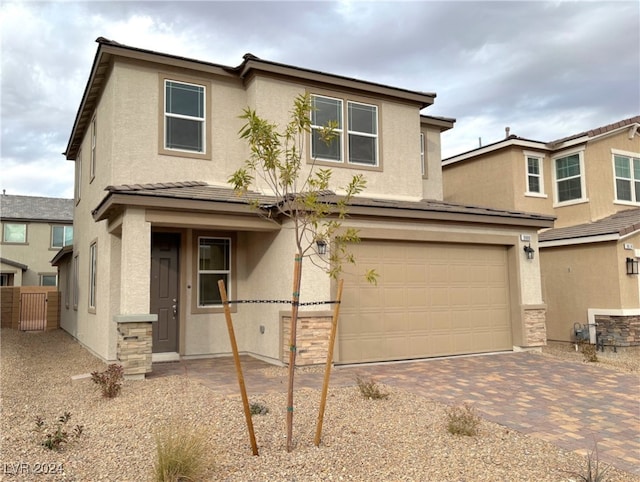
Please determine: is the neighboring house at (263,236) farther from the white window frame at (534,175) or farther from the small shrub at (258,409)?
the white window frame at (534,175)

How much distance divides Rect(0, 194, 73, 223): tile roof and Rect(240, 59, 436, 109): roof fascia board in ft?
82.1

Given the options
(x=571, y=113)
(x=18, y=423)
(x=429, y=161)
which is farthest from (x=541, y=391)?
(x=571, y=113)

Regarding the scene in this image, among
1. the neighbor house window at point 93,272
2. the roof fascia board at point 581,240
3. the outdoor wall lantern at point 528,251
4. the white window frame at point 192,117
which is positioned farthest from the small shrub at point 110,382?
the roof fascia board at point 581,240

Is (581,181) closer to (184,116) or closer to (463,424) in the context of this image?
(184,116)

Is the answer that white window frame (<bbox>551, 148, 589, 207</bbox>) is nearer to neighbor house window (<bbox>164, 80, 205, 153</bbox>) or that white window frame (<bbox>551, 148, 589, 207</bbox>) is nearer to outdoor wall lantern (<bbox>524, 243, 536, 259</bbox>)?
outdoor wall lantern (<bbox>524, 243, 536, 259</bbox>)

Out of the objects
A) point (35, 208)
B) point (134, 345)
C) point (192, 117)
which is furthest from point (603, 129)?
point (35, 208)

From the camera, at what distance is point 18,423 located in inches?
227

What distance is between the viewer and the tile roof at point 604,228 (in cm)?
1363

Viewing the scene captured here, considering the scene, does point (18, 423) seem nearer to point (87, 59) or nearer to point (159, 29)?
point (159, 29)

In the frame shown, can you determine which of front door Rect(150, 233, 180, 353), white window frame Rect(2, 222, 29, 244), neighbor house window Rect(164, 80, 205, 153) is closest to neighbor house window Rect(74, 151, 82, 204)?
neighbor house window Rect(164, 80, 205, 153)

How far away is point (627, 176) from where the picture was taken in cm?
1728

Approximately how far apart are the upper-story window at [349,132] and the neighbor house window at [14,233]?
1043 inches

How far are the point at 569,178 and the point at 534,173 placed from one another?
45.1 inches

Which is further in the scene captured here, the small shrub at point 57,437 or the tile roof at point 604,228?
the tile roof at point 604,228
